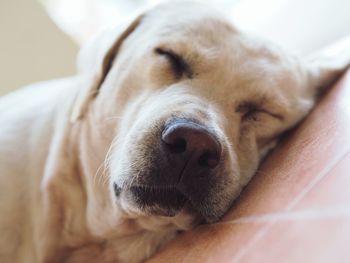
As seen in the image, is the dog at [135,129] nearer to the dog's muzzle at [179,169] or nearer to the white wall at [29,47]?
the dog's muzzle at [179,169]

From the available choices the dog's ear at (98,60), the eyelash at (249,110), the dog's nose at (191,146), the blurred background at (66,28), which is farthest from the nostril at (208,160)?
the blurred background at (66,28)

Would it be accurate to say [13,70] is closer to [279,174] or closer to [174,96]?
[174,96]

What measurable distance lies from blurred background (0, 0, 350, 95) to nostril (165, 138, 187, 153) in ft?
5.05

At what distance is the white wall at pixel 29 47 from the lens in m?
2.54

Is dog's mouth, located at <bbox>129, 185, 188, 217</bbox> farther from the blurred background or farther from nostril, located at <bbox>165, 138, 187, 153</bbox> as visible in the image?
the blurred background

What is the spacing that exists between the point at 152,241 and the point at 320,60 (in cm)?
95

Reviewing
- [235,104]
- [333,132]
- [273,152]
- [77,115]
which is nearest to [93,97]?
[77,115]

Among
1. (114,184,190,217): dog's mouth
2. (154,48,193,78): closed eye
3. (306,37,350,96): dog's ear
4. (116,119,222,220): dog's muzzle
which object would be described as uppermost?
(306,37,350,96): dog's ear

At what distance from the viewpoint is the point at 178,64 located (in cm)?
132

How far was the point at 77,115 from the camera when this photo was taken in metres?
1.45

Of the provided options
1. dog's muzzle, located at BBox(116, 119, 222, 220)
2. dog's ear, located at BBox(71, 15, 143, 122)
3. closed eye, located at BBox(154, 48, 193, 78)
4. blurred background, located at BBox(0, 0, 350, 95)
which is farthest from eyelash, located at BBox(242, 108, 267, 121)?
blurred background, located at BBox(0, 0, 350, 95)

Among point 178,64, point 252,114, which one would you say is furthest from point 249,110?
point 178,64

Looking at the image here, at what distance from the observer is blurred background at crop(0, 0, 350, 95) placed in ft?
8.39

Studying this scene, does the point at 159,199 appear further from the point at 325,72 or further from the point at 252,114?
the point at 325,72
